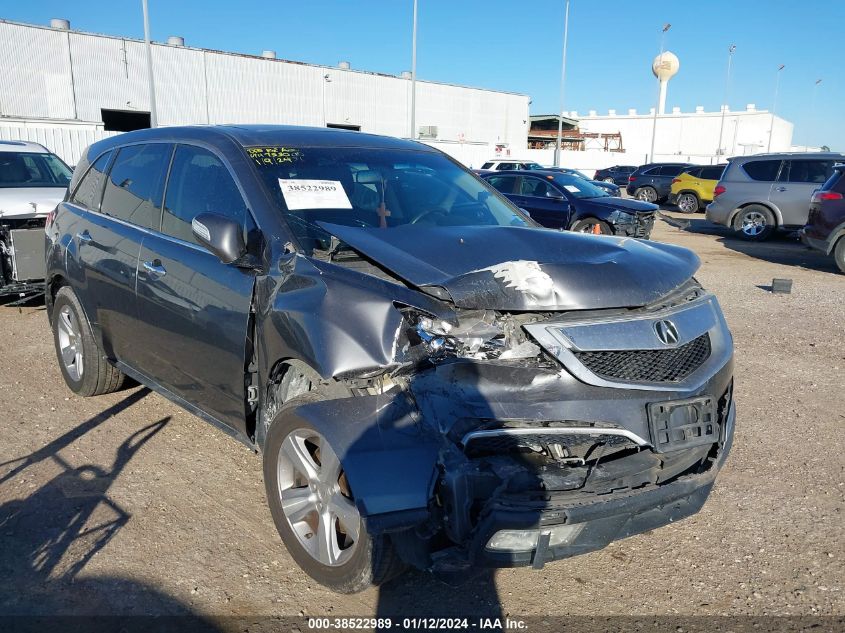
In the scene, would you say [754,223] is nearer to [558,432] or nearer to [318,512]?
[558,432]

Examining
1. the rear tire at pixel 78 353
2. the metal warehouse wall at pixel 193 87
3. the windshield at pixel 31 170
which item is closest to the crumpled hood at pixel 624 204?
the windshield at pixel 31 170

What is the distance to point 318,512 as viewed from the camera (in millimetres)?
2699

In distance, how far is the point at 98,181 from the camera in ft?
15.3

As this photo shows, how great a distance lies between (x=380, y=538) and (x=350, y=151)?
2.21 metres

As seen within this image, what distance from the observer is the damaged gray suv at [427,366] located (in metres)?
2.29

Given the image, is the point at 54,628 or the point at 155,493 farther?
the point at 155,493

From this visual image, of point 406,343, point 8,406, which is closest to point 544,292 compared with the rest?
point 406,343

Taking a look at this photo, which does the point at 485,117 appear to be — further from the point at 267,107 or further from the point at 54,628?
the point at 54,628

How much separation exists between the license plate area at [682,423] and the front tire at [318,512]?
1062 mm

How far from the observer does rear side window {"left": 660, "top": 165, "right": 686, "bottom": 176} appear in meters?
25.1

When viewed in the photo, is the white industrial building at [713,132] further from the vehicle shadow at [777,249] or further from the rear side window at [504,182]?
the rear side window at [504,182]

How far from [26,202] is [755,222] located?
→ 14.1 m

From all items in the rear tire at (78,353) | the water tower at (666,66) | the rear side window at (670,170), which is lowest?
the rear tire at (78,353)

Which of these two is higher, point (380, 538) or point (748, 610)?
point (380, 538)
